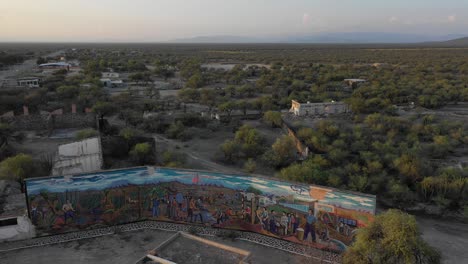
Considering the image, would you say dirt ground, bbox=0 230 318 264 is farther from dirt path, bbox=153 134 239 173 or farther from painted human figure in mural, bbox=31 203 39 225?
dirt path, bbox=153 134 239 173

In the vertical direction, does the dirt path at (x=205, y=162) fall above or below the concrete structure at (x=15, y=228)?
below

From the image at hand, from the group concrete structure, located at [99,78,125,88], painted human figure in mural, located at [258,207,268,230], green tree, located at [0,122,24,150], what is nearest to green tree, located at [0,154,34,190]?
green tree, located at [0,122,24,150]

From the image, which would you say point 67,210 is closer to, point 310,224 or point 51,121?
point 310,224

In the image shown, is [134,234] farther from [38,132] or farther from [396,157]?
[38,132]

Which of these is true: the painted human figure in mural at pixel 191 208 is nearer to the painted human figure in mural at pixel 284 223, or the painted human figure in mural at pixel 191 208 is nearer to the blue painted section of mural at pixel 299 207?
the painted human figure in mural at pixel 284 223

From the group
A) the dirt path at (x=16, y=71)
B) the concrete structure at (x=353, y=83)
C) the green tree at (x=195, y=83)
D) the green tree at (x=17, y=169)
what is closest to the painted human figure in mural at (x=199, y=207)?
the green tree at (x=17, y=169)

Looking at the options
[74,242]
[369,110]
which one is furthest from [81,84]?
[74,242]

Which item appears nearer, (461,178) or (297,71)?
(461,178)

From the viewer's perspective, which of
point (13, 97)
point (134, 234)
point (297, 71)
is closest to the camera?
point (134, 234)
